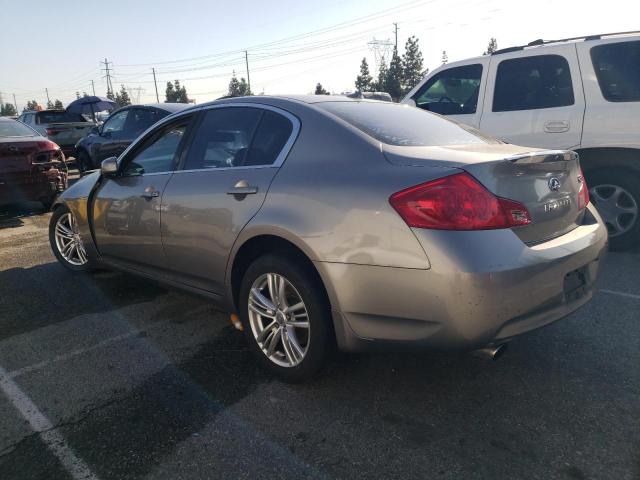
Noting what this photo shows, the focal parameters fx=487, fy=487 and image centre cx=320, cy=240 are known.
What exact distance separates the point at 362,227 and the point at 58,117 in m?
14.6

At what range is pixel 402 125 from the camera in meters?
2.95

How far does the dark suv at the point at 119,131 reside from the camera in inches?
341

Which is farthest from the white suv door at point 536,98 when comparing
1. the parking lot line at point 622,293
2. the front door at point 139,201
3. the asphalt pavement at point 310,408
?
the front door at point 139,201

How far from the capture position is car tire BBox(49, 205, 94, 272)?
15.9 ft

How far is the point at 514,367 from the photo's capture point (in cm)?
286

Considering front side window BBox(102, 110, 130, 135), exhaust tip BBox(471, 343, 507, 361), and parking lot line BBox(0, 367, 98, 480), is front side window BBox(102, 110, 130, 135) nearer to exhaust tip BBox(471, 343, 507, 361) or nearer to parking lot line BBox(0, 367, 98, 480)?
parking lot line BBox(0, 367, 98, 480)

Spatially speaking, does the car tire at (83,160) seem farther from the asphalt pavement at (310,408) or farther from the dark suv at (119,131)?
the asphalt pavement at (310,408)

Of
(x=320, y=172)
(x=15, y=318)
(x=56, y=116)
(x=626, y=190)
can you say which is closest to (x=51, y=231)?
(x=15, y=318)

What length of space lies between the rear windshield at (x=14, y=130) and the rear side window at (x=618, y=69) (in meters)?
7.98

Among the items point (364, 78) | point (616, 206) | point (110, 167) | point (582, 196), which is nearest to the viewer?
point (582, 196)

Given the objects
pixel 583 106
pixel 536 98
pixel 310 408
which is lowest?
pixel 310 408

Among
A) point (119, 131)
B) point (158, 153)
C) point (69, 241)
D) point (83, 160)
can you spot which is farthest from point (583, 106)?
point (83, 160)

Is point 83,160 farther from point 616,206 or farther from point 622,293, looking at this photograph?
point 622,293

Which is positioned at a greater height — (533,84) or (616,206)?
(533,84)
